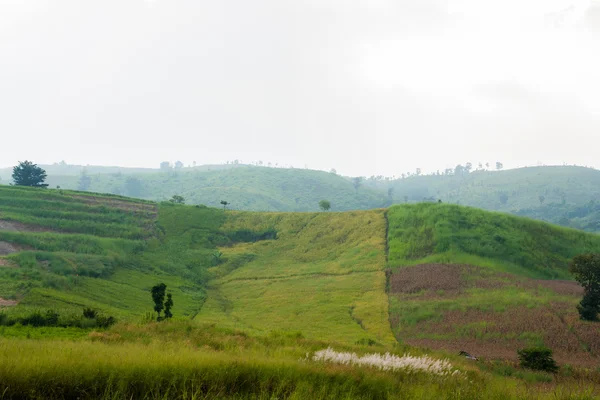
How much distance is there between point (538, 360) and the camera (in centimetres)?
1919

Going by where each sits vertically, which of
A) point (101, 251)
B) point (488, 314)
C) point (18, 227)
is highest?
point (18, 227)

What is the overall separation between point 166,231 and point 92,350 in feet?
178

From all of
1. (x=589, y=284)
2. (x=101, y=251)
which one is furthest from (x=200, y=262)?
(x=589, y=284)

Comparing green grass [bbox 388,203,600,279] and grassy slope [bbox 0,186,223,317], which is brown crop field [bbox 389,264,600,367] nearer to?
green grass [bbox 388,203,600,279]

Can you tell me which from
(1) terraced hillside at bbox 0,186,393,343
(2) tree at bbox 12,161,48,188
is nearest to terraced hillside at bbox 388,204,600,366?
(1) terraced hillside at bbox 0,186,393,343

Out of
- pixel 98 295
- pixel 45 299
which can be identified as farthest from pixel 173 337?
pixel 98 295

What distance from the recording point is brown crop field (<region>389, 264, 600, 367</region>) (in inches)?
1025

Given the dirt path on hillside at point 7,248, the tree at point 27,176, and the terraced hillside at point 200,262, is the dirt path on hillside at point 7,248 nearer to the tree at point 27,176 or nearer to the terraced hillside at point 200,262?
the terraced hillside at point 200,262

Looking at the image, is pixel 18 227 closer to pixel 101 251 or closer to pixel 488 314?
pixel 101 251

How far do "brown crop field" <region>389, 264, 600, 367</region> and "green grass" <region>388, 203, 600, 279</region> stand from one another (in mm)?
4015

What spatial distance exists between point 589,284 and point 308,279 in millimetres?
25512

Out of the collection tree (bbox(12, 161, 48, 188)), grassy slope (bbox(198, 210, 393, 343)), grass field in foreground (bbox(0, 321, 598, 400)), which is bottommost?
grassy slope (bbox(198, 210, 393, 343))

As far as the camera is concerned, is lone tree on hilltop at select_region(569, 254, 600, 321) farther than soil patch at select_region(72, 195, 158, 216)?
No

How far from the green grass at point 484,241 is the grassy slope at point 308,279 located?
11.6 feet
